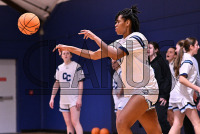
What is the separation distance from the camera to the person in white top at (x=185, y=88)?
17.9ft

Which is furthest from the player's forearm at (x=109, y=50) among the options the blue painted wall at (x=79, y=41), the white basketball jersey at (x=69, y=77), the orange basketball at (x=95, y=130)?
the orange basketball at (x=95, y=130)

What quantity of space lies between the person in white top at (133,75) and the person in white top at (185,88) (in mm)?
1479

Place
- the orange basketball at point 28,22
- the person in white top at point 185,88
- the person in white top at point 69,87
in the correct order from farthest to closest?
the person in white top at point 69,87, the orange basketball at point 28,22, the person in white top at point 185,88

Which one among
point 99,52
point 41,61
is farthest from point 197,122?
point 41,61

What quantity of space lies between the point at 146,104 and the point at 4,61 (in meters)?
8.34

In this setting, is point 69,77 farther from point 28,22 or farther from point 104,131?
point 104,131

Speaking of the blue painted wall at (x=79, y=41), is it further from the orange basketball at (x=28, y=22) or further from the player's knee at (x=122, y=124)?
the player's knee at (x=122, y=124)

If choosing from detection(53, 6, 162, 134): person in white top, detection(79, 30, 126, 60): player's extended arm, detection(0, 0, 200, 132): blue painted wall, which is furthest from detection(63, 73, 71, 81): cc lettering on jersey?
detection(79, 30, 126, 60): player's extended arm

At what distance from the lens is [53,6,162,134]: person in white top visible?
3834mm

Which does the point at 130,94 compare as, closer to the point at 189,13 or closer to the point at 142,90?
the point at 142,90

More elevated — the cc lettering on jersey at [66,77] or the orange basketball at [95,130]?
the cc lettering on jersey at [66,77]

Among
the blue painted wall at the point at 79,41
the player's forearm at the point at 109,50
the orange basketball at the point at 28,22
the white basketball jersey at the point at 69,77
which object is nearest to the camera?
the player's forearm at the point at 109,50

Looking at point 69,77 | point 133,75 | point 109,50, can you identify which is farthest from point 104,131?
point 109,50

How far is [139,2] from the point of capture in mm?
8617
